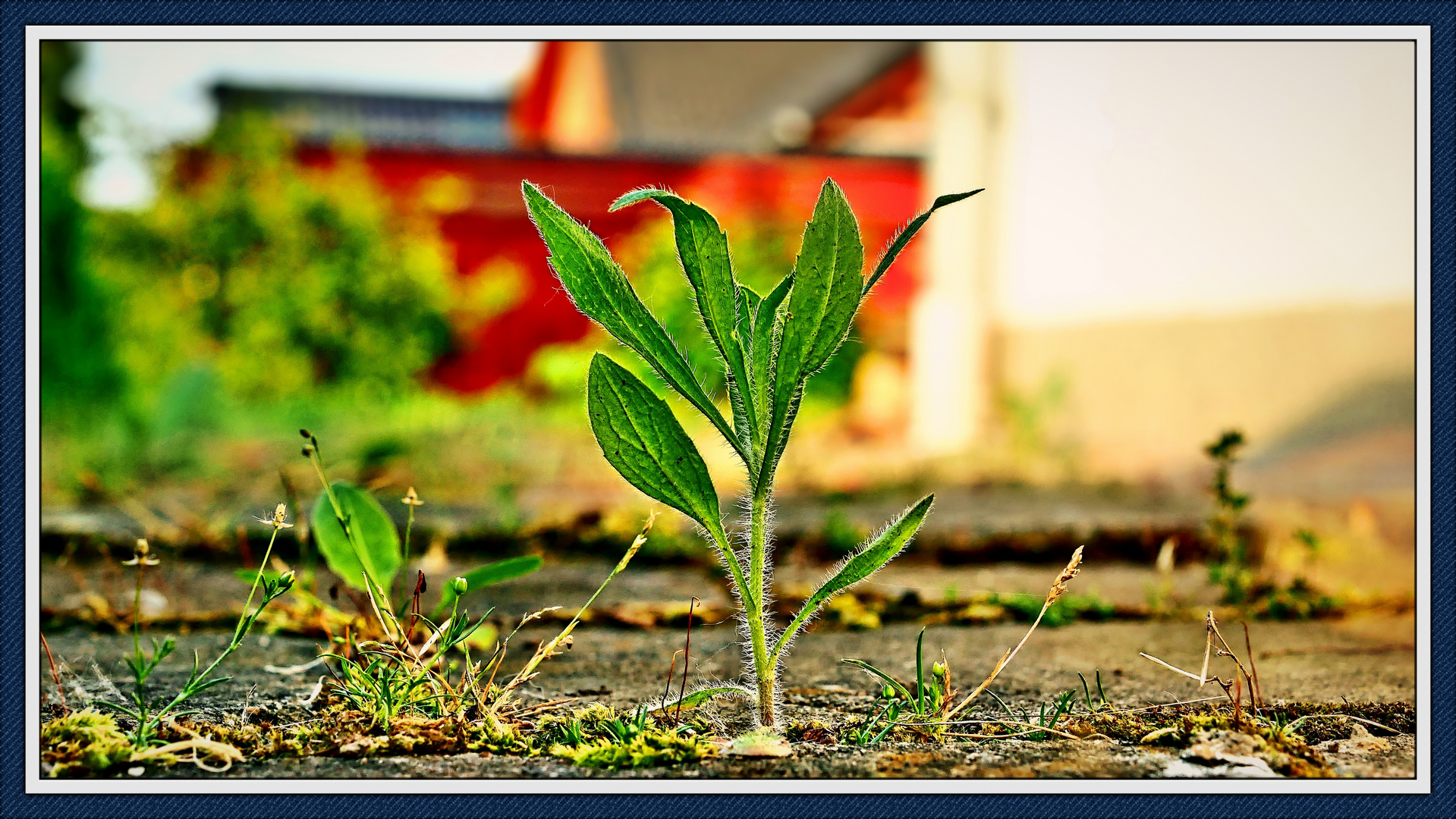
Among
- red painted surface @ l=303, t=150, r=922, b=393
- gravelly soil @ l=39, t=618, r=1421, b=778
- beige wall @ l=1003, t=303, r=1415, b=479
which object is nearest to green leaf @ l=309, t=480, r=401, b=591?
gravelly soil @ l=39, t=618, r=1421, b=778

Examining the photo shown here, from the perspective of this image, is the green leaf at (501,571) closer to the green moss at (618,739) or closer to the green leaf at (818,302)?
the green moss at (618,739)

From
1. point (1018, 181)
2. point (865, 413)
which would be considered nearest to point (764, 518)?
point (1018, 181)

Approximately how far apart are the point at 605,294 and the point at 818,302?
228 mm

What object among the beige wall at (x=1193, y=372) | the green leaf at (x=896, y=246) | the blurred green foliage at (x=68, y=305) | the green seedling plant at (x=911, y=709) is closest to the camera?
the green leaf at (x=896, y=246)

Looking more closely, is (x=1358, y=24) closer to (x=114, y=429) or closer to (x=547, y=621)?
(x=547, y=621)

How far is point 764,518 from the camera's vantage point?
3.80 ft

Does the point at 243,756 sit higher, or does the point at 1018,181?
the point at 1018,181

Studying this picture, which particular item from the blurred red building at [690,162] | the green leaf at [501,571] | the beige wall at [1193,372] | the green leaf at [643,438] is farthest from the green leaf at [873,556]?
the blurred red building at [690,162]

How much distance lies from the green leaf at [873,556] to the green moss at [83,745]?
725 mm

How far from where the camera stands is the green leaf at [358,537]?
1.45 meters

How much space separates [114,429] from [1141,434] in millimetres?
4740

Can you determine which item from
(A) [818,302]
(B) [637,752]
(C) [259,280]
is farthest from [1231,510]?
(C) [259,280]

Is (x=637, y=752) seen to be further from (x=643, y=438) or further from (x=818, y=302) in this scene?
(x=818, y=302)

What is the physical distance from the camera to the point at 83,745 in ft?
3.67
